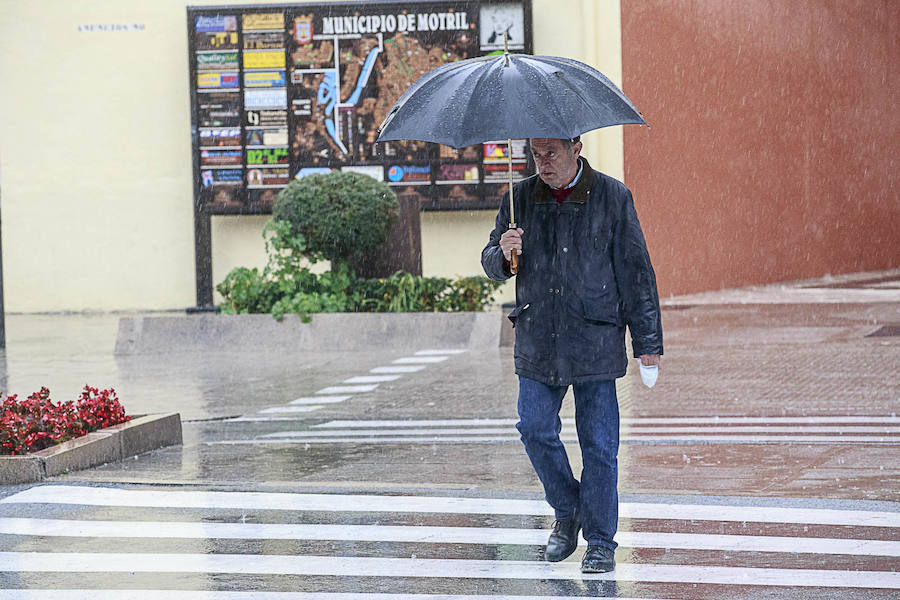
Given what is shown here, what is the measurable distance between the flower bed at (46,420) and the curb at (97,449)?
59mm

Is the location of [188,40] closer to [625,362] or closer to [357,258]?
[357,258]

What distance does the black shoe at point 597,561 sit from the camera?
17.7 ft

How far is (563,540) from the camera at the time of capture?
5598mm

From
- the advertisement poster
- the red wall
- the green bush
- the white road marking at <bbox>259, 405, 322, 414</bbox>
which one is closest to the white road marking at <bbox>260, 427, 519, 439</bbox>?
the white road marking at <bbox>259, 405, 322, 414</bbox>

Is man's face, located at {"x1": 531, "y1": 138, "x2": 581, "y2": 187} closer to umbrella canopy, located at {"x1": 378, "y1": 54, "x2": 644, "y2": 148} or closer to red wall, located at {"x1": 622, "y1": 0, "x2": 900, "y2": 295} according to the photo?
umbrella canopy, located at {"x1": 378, "y1": 54, "x2": 644, "y2": 148}

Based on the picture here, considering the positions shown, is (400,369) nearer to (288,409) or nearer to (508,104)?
(288,409)

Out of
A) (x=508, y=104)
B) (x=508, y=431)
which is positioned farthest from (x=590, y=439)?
(x=508, y=431)

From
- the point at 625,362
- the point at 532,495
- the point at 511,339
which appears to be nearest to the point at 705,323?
the point at 511,339

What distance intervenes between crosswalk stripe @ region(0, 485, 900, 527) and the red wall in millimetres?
14421

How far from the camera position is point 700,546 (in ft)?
A: 19.1

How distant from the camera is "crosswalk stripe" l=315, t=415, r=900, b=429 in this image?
951 cm

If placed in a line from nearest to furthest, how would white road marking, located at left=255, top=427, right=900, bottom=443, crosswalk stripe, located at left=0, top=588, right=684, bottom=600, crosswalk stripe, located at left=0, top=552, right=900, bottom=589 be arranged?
crosswalk stripe, located at left=0, top=588, right=684, bottom=600 < crosswalk stripe, located at left=0, top=552, right=900, bottom=589 < white road marking, located at left=255, top=427, right=900, bottom=443

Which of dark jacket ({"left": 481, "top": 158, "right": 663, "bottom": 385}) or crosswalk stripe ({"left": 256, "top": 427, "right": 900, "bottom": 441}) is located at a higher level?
dark jacket ({"left": 481, "top": 158, "right": 663, "bottom": 385})

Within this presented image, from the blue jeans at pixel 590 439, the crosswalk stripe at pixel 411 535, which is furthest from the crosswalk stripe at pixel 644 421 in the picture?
the blue jeans at pixel 590 439
